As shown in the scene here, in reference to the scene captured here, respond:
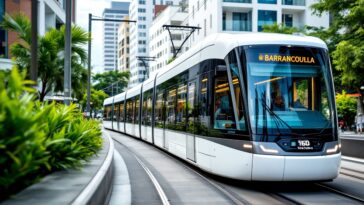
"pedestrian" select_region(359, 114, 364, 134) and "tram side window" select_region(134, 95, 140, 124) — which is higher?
"tram side window" select_region(134, 95, 140, 124)

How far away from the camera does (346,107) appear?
45438 millimetres

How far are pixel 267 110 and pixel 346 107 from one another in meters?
37.9

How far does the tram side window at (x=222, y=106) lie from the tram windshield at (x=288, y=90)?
650mm

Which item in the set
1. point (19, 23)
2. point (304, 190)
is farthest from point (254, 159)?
point (19, 23)

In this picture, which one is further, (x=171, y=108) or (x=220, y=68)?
(x=171, y=108)

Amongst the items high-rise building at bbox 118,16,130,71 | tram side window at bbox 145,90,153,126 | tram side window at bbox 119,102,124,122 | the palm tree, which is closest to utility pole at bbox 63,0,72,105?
the palm tree

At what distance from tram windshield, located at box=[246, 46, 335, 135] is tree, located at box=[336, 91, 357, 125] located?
3645 centimetres

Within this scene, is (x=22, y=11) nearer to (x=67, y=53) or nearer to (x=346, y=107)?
(x=67, y=53)

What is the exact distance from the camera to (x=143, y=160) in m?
16.9

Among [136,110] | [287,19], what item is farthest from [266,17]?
[136,110]

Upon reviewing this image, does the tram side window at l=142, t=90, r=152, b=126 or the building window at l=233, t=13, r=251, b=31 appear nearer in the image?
the tram side window at l=142, t=90, r=152, b=126

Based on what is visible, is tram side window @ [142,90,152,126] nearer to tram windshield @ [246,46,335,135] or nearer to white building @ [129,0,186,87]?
tram windshield @ [246,46,335,135]

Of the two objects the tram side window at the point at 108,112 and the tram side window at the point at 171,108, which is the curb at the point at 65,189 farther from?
the tram side window at the point at 108,112

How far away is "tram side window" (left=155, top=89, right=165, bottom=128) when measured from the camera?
18.6 meters
